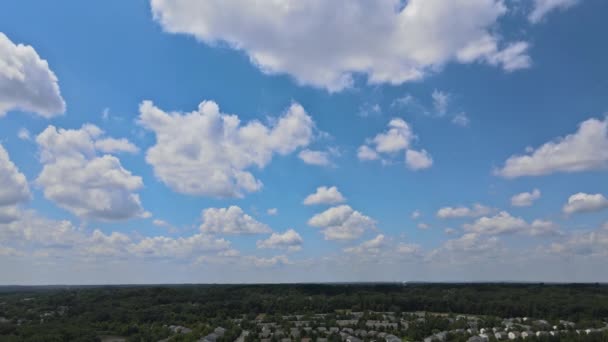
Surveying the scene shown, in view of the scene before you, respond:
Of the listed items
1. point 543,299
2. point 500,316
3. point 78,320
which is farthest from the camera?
point 543,299

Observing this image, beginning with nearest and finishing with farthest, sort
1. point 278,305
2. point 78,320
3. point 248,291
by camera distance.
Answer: point 78,320 → point 278,305 → point 248,291

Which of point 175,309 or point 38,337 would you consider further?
point 175,309

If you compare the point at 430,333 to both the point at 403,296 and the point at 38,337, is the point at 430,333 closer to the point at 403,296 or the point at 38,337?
the point at 403,296

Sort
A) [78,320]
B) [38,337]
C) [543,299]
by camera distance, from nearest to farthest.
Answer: [38,337] → [78,320] → [543,299]

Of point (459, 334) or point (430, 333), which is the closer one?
point (459, 334)

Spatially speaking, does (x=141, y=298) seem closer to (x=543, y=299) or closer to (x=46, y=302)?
(x=46, y=302)

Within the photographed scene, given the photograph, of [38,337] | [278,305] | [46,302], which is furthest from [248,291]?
[38,337]

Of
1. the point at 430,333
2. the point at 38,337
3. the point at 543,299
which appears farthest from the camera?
the point at 543,299

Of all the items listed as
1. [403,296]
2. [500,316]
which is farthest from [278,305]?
[500,316]
